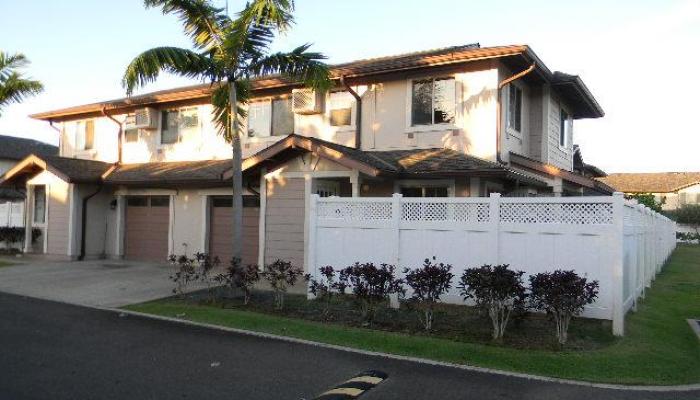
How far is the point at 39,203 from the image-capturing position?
21.0m

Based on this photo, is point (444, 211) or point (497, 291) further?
point (444, 211)

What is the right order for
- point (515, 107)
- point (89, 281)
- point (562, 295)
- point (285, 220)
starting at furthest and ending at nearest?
point (515, 107)
point (285, 220)
point (89, 281)
point (562, 295)

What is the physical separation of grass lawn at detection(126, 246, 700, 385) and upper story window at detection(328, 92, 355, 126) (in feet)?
22.8

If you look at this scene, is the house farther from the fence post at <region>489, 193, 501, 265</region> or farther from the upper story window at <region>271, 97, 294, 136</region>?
the fence post at <region>489, 193, 501, 265</region>

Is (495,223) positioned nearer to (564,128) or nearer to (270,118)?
(270,118)

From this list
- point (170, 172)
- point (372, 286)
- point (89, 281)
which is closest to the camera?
point (372, 286)

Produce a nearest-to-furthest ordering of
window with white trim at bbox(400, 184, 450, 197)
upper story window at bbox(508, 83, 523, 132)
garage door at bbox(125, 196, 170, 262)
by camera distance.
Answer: window with white trim at bbox(400, 184, 450, 197) < upper story window at bbox(508, 83, 523, 132) < garage door at bbox(125, 196, 170, 262)

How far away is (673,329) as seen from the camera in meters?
9.05

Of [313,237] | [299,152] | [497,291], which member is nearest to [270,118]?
[299,152]

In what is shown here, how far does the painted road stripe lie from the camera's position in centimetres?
572

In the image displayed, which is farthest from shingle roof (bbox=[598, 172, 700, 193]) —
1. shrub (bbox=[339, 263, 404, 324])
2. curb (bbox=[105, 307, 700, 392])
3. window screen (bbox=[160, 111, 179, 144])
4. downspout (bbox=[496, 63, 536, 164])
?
curb (bbox=[105, 307, 700, 392])

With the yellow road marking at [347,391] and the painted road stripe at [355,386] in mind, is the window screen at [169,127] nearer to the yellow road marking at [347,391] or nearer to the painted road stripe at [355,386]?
the painted road stripe at [355,386]

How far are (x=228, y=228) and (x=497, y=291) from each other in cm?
1094

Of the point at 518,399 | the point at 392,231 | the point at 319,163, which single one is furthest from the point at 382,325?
the point at 319,163
